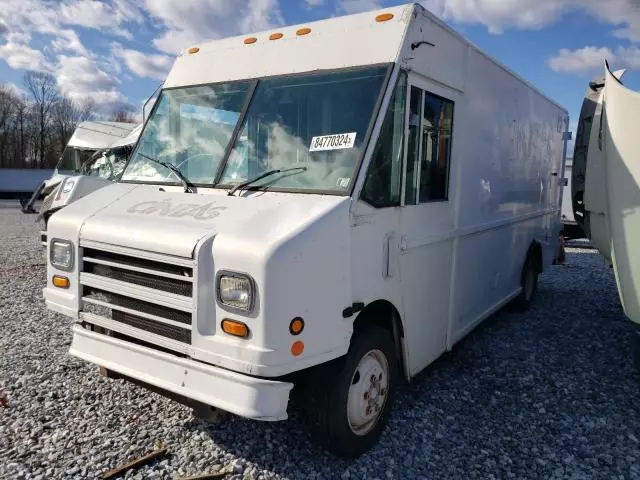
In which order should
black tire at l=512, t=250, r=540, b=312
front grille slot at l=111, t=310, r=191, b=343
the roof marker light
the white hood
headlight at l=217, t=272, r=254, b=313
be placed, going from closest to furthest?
headlight at l=217, t=272, r=254, b=313
the white hood
front grille slot at l=111, t=310, r=191, b=343
the roof marker light
black tire at l=512, t=250, r=540, b=312

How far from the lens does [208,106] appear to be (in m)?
4.02

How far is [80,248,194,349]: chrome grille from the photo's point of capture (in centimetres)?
296

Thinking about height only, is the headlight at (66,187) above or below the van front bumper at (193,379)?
above

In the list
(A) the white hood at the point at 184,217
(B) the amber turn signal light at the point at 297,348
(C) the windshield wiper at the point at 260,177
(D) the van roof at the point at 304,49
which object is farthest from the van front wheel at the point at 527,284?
(B) the amber turn signal light at the point at 297,348

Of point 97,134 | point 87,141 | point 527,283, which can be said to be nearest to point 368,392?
point 527,283

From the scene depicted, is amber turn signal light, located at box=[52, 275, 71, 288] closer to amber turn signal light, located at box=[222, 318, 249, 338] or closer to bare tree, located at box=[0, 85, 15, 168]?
amber turn signal light, located at box=[222, 318, 249, 338]

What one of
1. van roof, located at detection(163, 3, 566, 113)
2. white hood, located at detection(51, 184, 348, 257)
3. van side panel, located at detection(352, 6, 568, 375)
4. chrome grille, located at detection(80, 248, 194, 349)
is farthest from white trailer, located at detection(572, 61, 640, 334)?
chrome grille, located at detection(80, 248, 194, 349)

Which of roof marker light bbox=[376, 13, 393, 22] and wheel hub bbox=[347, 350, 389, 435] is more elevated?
roof marker light bbox=[376, 13, 393, 22]

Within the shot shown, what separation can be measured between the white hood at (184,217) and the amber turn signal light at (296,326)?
46cm

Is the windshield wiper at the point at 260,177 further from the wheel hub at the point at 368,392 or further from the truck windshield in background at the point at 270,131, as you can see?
the wheel hub at the point at 368,392

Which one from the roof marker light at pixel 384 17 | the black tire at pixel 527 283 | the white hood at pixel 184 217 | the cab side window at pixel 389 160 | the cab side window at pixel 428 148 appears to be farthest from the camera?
the black tire at pixel 527 283

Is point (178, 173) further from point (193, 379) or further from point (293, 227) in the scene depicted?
point (193, 379)

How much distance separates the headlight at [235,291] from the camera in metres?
2.68

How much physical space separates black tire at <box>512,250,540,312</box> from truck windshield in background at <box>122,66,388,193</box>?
4.52 meters
